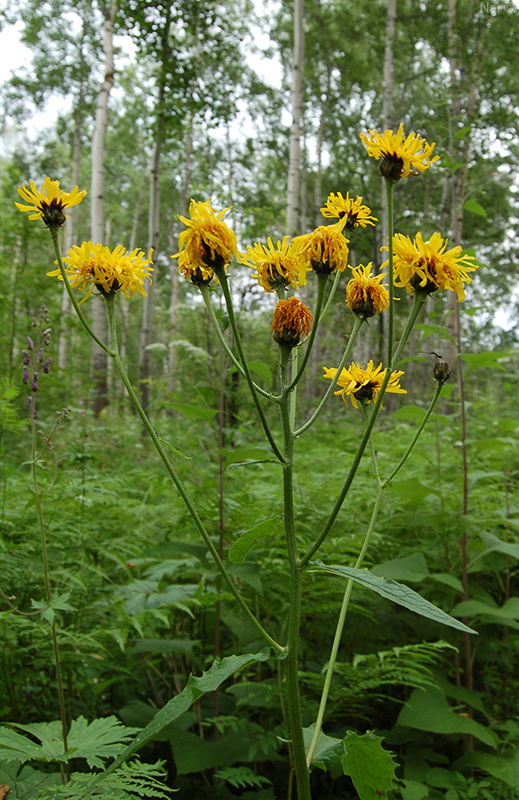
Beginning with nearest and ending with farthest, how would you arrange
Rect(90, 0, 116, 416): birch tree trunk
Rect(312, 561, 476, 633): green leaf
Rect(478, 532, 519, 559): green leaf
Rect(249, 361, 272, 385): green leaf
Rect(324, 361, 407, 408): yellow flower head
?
Rect(312, 561, 476, 633): green leaf
Rect(324, 361, 407, 408): yellow flower head
Rect(249, 361, 272, 385): green leaf
Rect(478, 532, 519, 559): green leaf
Rect(90, 0, 116, 416): birch tree trunk

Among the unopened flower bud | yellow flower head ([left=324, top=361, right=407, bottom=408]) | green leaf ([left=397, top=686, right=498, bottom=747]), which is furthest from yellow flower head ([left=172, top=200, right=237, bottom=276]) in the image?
green leaf ([left=397, top=686, right=498, bottom=747])

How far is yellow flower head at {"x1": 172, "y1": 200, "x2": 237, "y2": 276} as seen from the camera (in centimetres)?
90

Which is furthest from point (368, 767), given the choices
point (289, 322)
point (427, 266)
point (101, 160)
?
point (101, 160)

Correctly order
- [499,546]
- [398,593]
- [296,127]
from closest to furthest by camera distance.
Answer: [398,593] → [499,546] → [296,127]

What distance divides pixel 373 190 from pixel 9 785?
19.6 m

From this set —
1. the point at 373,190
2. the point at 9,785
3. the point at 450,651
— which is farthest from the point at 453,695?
the point at 373,190

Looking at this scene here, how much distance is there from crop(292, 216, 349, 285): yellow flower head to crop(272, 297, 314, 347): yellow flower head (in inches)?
3.2

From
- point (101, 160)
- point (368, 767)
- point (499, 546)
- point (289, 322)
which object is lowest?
point (368, 767)

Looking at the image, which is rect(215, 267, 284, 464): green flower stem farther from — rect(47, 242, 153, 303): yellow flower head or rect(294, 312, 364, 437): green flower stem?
rect(47, 242, 153, 303): yellow flower head

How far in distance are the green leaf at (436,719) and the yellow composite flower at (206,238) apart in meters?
1.57

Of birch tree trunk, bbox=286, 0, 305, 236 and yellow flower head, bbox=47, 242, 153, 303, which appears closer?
yellow flower head, bbox=47, 242, 153, 303

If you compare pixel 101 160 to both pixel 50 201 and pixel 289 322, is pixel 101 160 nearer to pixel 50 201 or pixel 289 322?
pixel 50 201

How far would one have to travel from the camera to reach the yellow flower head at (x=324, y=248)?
95cm

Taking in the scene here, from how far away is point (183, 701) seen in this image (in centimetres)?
79
